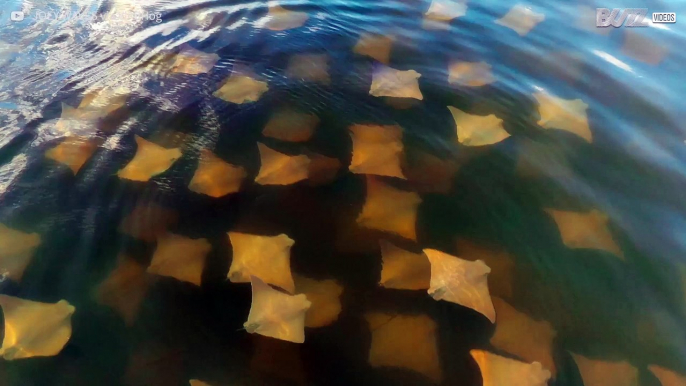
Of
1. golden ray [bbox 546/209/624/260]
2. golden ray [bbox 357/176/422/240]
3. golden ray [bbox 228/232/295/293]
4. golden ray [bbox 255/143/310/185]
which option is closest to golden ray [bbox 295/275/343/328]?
golden ray [bbox 228/232/295/293]

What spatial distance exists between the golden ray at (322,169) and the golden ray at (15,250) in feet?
9.37

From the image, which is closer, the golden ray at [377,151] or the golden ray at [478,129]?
A: the golden ray at [377,151]

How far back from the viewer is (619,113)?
6.02 metres

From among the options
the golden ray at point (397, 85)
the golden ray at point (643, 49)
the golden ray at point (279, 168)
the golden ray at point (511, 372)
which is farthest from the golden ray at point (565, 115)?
the golden ray at point (511, 372)

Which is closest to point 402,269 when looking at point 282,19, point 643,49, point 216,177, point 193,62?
point 216,177

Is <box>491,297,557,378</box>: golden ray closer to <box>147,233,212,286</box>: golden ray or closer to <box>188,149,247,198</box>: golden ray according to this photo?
<box>147,233,212,286</box>: golden ray

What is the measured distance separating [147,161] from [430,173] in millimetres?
3261

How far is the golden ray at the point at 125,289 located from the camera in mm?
3994

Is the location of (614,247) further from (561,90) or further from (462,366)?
(561,90)

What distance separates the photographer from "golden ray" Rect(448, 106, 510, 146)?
214 inches

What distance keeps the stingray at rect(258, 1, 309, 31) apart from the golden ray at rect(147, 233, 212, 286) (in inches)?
174

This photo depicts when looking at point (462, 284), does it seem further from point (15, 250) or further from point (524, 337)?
point (15, 250)

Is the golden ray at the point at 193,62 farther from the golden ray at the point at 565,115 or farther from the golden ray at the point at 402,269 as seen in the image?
the golden ray at the point at 565,115

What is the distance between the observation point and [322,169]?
529 cm
